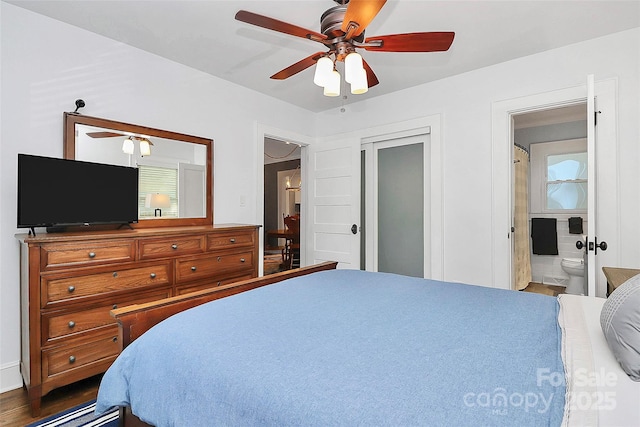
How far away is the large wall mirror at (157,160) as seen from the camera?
2.51 metres

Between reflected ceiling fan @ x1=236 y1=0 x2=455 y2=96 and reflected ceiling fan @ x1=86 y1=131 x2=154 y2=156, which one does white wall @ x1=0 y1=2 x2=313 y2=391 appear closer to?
reflected ceiling fan @ x1=86 y1=131 x2=154 y2=156

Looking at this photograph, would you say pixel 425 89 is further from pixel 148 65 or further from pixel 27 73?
pixel 27 73

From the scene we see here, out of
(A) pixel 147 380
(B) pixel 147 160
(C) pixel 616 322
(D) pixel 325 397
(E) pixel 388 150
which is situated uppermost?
A: (E) pixel 388 150

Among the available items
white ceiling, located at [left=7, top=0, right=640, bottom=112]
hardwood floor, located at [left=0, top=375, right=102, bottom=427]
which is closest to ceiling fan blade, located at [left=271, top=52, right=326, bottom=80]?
white ceiling, located at [left=7, top=0, right=640, bottom=112]

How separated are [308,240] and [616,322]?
3.69 meters

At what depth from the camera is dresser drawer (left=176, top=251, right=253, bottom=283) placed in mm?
2592

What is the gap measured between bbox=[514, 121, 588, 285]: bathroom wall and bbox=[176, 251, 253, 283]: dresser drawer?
431 cm

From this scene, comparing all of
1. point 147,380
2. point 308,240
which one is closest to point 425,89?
point 308,240

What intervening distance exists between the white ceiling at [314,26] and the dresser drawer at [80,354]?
2182mm

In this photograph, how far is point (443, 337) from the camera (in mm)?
1087

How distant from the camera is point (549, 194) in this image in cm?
486

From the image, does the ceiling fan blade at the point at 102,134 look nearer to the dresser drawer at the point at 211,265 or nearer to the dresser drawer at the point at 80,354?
the dresser drawer at the point at 211,265

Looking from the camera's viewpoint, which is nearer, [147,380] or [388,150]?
[147,380]

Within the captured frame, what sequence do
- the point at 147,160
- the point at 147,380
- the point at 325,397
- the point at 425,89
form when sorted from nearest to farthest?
the point at 325,397 → the point at 147,380 → the point at 147,160 → the point at 425,89
